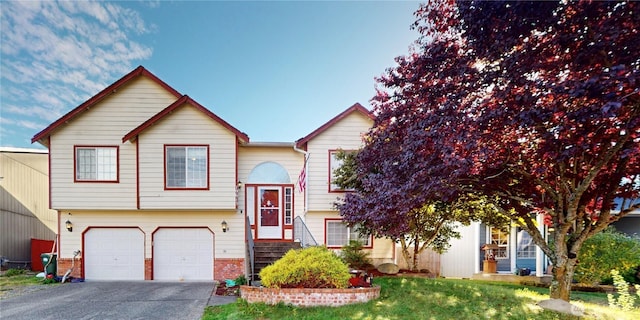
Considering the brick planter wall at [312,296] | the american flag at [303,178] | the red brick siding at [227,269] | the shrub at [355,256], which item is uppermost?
the american flag at [303,178]

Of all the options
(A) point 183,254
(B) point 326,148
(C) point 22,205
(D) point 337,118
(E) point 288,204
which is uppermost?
(D) point 337,118

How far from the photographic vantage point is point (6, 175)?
51.1 feet

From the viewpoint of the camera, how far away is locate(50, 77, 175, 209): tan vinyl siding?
11.9 metres

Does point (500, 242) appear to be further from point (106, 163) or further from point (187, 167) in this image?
point (106, 163)

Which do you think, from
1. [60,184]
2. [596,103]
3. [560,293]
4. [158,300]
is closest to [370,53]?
[596,103]

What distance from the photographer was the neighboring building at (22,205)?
587 inches

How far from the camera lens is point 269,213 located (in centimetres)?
1353

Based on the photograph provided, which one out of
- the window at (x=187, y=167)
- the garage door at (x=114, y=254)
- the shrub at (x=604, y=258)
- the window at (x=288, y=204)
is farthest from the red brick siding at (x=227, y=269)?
the shrub at (x=604, y=258)

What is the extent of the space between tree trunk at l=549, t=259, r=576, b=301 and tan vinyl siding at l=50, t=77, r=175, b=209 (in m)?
13.6

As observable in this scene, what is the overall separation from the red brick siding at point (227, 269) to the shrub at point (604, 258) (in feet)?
41.8

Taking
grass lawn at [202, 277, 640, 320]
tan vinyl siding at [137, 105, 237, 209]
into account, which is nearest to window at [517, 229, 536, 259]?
grass lawn at [202, 277, 640, 320]

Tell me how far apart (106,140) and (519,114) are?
45.1ft

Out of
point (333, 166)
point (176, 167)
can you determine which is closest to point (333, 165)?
point (333, 166)

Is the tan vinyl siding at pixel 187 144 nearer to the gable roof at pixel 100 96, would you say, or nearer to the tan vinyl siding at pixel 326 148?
the gable roof at pixel 100 96
